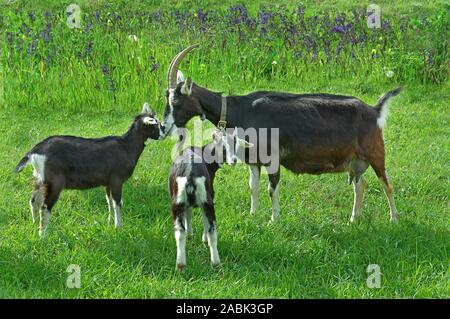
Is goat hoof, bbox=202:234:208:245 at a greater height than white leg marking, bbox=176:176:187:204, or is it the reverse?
white leg marking, bbox=176:176:187:204

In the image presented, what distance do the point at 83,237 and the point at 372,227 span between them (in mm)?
2697

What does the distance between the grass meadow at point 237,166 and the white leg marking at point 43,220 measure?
0.08m

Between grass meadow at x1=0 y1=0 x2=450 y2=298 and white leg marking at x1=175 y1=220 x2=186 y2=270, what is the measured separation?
0.34ft

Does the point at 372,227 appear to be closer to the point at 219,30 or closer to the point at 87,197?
the point at 87,197

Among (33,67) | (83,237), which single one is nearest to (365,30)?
(33,67)

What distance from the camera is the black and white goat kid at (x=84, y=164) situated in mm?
6680

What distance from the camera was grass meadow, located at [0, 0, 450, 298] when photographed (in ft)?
20.4

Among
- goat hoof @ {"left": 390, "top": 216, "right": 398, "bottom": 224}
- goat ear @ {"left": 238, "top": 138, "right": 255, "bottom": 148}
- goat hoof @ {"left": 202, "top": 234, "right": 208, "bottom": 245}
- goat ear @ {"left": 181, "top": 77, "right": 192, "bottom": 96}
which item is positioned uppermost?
goat ear @ {"left": 181, "top": 77, "right": 192, "bottom": 96}

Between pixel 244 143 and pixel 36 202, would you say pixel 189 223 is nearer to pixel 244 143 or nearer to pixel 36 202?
pixel 244 143

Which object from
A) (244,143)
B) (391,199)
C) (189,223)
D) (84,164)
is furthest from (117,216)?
(391,199)

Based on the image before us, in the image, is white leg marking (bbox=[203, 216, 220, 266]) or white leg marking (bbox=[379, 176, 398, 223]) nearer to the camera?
white leg marking (bbox=[203, 216, 220, 266])

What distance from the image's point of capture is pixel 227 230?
698 centimetres

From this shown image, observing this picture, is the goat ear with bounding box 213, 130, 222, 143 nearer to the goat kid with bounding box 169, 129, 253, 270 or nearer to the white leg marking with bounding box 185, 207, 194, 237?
the goat kid with bounding box 169, 129, 253, 270

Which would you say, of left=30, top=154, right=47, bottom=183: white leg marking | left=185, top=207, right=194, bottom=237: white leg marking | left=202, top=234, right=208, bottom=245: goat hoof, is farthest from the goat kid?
left=30, top=154, right=47, bottom=183: white leg marking
